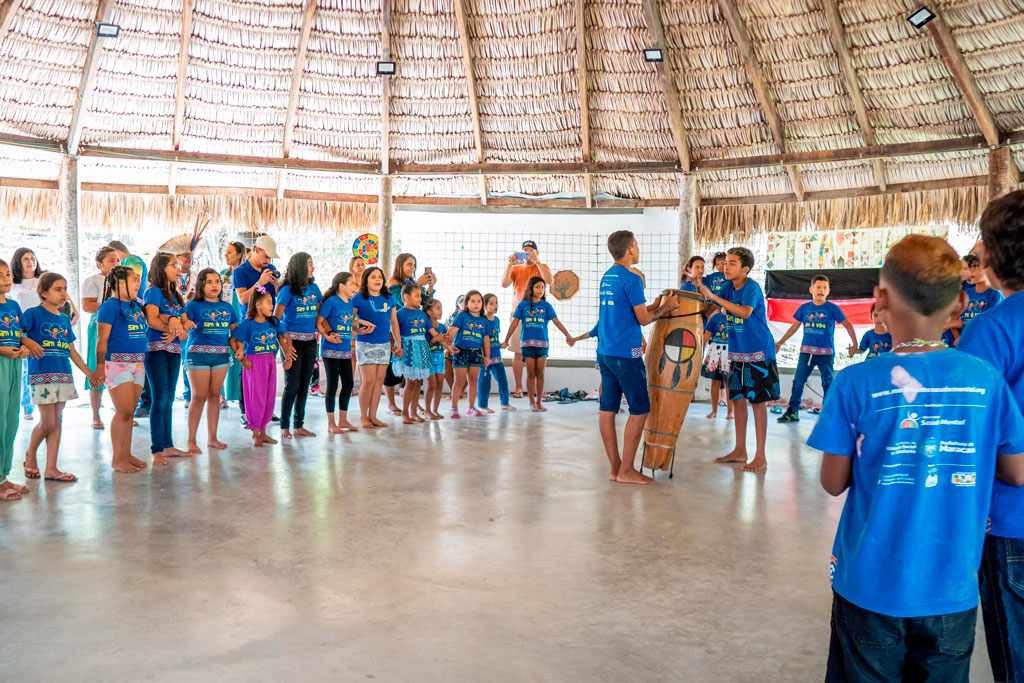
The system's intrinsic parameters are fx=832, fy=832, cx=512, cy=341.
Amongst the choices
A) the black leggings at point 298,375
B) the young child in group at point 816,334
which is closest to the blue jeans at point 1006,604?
the black leggings at point 298,375

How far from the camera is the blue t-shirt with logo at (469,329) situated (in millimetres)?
9047

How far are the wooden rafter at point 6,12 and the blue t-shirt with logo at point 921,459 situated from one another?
8.82 m

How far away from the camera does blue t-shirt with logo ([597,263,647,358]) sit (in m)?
5.36

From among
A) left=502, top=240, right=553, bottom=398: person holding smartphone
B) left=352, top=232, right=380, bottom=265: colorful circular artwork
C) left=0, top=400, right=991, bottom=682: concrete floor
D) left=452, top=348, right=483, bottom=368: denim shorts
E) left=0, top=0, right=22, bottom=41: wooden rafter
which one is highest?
left=0, top=0, right=22, bottom=41: wooden rafter

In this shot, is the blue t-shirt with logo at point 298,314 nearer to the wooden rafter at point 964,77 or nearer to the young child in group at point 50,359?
the young child in group at point 50,359

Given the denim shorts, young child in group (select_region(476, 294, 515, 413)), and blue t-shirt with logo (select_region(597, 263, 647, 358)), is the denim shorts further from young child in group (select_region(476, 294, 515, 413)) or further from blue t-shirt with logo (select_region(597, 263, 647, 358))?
blue t-shirt with logo (select_region(597, 263, 647, 358))

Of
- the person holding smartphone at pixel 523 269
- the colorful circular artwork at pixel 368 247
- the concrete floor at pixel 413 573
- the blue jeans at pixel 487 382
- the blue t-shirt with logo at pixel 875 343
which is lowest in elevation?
the concrete floor at pixel 413 573

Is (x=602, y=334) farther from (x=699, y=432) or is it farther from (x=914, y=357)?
(x=914, y=357)

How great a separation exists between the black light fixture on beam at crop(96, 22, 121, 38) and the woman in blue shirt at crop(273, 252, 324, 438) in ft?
11.8

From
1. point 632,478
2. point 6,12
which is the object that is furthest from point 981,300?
point 6,12

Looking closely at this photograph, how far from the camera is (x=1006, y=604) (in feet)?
6.99

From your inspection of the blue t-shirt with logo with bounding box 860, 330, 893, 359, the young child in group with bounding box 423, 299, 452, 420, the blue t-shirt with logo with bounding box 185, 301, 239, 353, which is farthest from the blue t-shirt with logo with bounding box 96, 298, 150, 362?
the blue t-shirt with logo with bounding box 860, 330, 893, 359

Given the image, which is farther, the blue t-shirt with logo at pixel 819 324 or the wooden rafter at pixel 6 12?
the blue t-shirt with logo at pixel 819 324

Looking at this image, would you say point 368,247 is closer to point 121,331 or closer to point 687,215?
point 687,215
